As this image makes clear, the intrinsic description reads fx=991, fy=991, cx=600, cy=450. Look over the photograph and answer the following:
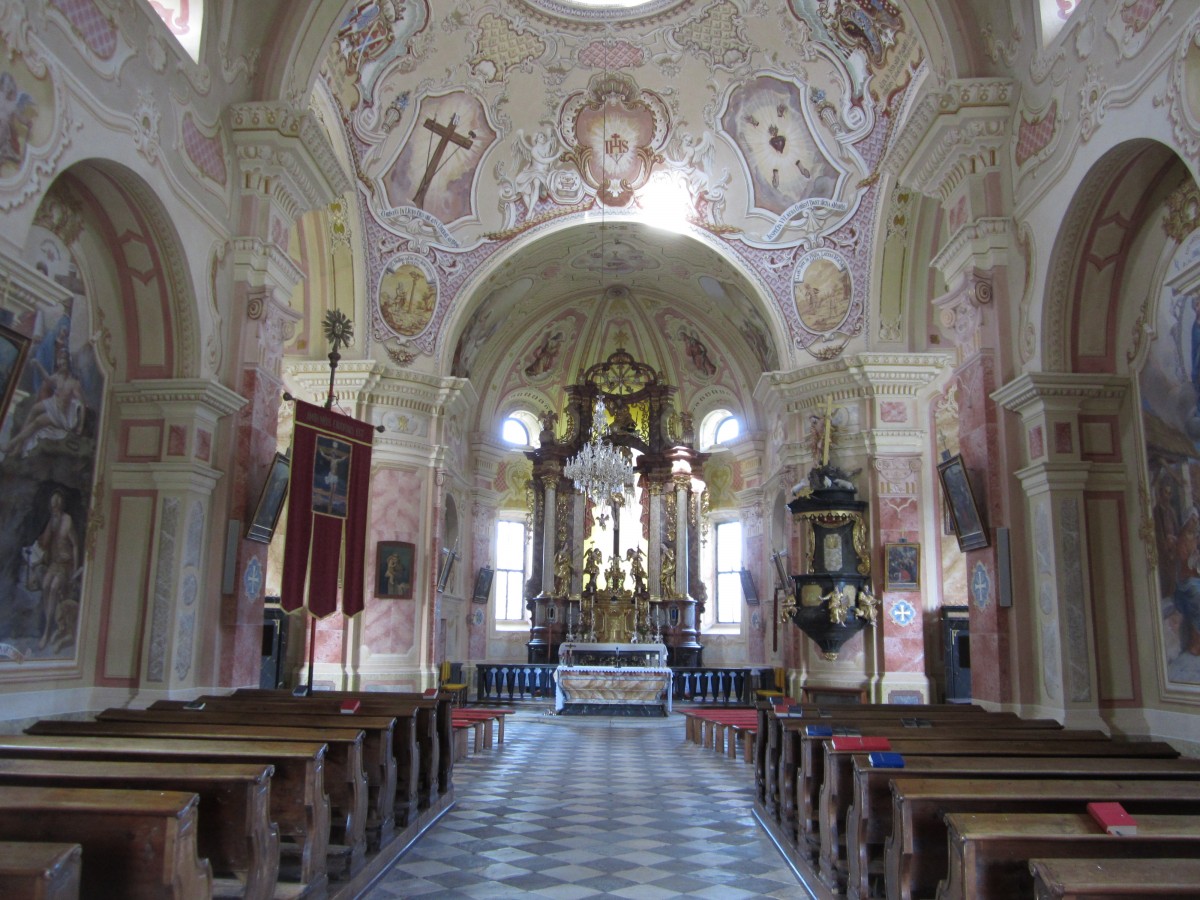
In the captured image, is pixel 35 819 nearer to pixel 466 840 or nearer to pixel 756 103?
pixel 466 840

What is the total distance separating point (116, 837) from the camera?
340 cm

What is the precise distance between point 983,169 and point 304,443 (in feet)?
24.4

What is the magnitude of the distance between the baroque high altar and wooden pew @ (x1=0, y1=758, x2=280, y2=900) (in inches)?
691

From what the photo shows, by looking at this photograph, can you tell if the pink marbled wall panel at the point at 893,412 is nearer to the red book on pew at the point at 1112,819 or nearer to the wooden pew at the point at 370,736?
the wooden pew at the point at 370,736

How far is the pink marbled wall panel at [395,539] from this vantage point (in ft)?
55.4

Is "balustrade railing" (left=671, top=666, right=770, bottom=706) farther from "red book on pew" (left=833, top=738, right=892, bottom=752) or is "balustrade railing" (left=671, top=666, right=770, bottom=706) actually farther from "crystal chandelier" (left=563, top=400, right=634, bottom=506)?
"red book on pew" (left=833, top=738, right=892, bottom=752)

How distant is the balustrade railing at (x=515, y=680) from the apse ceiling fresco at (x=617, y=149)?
641cm

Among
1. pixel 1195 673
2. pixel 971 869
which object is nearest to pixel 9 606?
pixel 971 869

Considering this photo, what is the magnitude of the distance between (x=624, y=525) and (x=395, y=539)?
7570 mm

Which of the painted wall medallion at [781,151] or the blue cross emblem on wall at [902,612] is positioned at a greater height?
the painted wall medallion at [781,151]

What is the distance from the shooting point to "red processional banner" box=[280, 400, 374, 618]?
1037 centimetres

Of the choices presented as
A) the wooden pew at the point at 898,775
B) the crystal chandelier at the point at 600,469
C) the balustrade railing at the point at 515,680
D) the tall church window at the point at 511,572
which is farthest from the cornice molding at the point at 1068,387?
the tall church window at the point at 511,572

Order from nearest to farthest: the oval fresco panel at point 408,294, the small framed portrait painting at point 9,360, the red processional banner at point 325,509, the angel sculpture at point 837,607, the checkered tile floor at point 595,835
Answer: the checkered tile floor at point 595,835 < the small framed portrait painting at point 9,360 < the red processional banner at point 325,509 < the angel sculpture at point 837,607 < the oval fresco panel at point 408,294

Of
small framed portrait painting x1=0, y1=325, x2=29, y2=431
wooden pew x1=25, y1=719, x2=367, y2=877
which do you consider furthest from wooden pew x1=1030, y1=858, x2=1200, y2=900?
small framed portrait painting x1=0, y1=325, x2=29, y2=431
